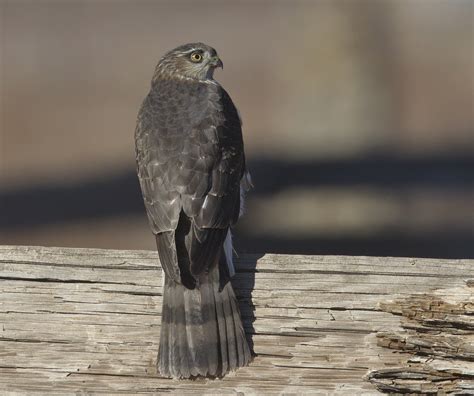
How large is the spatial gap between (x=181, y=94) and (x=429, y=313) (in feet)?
6.87

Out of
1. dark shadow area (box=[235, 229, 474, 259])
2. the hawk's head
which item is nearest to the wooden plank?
the hawk's head

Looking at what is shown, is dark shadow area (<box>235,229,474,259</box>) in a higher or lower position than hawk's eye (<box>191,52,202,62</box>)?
lower

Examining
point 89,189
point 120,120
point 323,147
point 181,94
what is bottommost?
point 120,120

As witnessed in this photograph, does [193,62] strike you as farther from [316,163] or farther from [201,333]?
[316,163]

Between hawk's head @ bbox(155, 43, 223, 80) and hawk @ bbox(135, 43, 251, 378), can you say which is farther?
hawk's head @ bbox(155, 43, 223, 80)

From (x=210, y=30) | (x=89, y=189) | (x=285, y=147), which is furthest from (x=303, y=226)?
(x=210, y=30)

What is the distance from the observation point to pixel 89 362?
4.38 metres

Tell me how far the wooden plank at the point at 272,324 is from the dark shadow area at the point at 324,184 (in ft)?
16.1

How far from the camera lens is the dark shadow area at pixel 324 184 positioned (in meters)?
9.46

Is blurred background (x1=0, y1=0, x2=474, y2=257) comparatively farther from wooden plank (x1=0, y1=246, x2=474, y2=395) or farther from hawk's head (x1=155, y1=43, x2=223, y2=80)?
wooden plank (x1=0, y1=246, x2=474, y2=395)

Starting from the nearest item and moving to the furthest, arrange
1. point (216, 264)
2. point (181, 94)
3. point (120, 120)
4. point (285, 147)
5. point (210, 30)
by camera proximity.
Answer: point (216, 264)
point (181, 94)
point (285, 147)
point (120, 120)
point (210, 30)

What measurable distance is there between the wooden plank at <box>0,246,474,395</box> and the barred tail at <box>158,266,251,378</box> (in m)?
0.07

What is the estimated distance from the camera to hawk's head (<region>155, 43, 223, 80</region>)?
250 inches

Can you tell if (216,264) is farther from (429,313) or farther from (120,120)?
(120,120)
